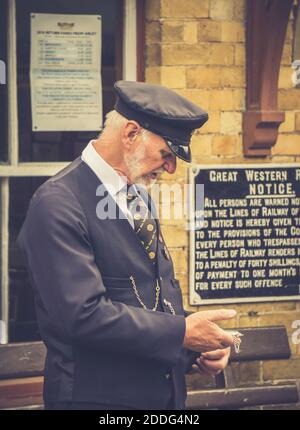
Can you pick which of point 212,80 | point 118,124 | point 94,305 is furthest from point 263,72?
point 94,305

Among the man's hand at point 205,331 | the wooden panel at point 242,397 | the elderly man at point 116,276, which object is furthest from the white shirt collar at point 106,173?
the wooden panel at point 242,397

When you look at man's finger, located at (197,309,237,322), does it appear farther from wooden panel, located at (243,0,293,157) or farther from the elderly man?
wooden panel, located at (243,0,293,157)

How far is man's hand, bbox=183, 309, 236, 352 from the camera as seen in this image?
2488mm

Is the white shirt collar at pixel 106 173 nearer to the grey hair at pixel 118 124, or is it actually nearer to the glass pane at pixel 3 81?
the grey hair at pixel 118 124

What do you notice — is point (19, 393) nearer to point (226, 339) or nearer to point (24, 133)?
point (24, 133)

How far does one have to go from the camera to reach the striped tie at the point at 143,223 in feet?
8.55

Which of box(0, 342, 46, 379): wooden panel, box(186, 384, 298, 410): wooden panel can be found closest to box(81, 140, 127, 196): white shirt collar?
box(0, 342, 46, 379): wooden panel

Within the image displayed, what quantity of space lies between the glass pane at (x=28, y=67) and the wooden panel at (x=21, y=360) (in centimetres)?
90

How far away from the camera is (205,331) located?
2494mm

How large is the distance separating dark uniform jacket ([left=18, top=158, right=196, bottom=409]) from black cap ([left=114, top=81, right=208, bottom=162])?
0.23m

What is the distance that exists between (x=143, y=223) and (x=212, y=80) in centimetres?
164

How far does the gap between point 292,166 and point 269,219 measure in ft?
0.99

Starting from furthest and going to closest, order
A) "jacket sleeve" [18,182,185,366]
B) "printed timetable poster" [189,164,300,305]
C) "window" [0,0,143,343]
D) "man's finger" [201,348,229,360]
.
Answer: "printed timetable poster" [189,164,300,305] → "window" [0,0,143,343] → "man's finger" [201,348,229,360] → "jacket sleeve" [18,182,185,366]

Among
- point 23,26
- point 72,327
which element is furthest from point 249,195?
point 72,327
